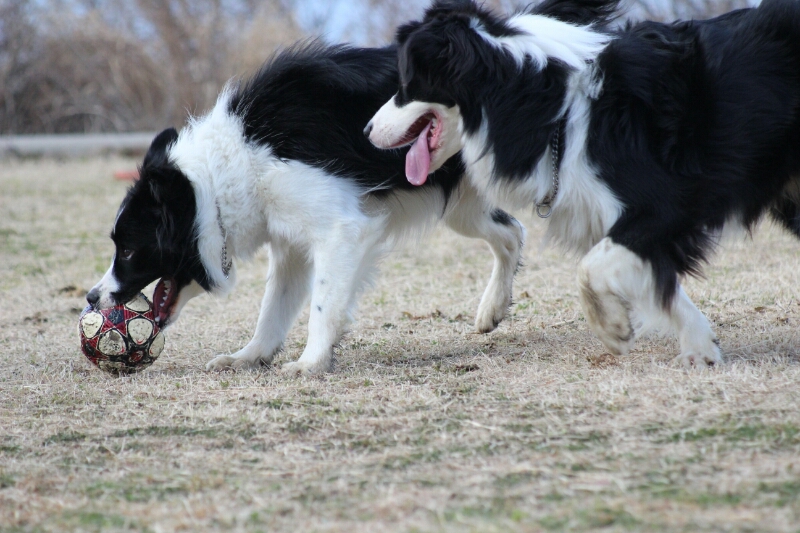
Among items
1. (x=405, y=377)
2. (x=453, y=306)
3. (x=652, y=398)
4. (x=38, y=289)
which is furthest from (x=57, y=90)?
(x=652, y=398)

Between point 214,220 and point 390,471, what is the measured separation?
1820 millimetres

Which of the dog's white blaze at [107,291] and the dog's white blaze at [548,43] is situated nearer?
the dog's white blaze at [548,43]

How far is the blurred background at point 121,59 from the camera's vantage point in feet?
48.2

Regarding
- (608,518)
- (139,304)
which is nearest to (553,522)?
(608,518)

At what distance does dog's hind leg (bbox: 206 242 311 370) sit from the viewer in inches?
165

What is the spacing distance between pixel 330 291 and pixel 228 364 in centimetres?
65

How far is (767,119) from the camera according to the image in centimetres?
349

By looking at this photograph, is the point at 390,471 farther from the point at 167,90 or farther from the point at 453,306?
the point at 167,90

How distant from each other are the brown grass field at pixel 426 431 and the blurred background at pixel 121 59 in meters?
10.3

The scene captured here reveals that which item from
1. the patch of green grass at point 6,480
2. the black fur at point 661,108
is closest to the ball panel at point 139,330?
the patch of green grass at point 6,480

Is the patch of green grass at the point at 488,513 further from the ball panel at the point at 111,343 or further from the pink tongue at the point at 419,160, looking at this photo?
the ball panel at the point at 111,343

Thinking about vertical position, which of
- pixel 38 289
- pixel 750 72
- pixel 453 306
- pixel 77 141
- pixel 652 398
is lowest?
pixel 77 141

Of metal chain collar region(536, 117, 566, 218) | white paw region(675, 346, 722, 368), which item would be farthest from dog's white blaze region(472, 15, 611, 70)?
white paw region(675, 346, 722, 368)

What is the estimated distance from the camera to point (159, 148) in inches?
162
